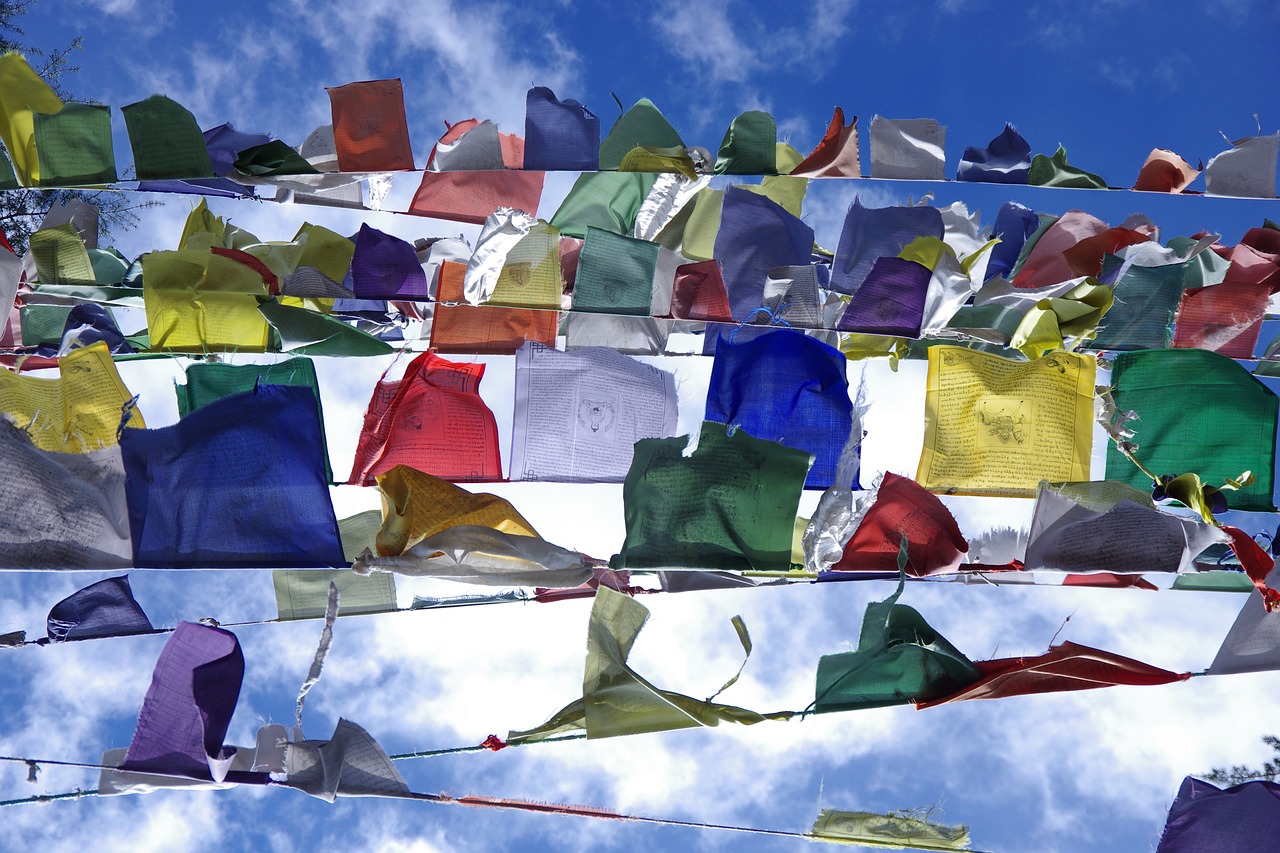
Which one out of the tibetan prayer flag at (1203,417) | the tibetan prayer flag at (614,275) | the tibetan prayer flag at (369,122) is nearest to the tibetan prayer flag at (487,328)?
the tibetan prayer flag at (614,275)

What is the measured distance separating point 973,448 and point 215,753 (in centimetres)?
339

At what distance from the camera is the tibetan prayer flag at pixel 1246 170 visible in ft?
16.0

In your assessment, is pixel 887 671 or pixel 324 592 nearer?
pixel 887 671

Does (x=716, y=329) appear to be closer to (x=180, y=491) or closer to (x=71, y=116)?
(x=180, y=491)

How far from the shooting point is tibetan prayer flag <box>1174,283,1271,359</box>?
4766mm

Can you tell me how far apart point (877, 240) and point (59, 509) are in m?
3.96

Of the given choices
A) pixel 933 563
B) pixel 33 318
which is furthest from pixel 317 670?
pixel 33 318

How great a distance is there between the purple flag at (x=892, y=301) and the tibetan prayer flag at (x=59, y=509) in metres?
3.10

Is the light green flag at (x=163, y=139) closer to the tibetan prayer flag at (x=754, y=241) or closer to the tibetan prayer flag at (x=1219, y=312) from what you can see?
the tibetan prayer flag at (x=754, y=241)

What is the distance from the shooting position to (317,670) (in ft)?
11.5

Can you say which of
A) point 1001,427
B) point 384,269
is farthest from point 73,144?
point 1001,427

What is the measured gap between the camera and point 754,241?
511cm

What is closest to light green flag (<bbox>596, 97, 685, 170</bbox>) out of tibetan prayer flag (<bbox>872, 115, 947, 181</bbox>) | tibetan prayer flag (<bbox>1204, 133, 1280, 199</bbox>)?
tibetan prayer flag (<bbox>872, 115, 947, 181</bbox>)

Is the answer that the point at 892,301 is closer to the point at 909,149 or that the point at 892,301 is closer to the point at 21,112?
the point at 909,149
